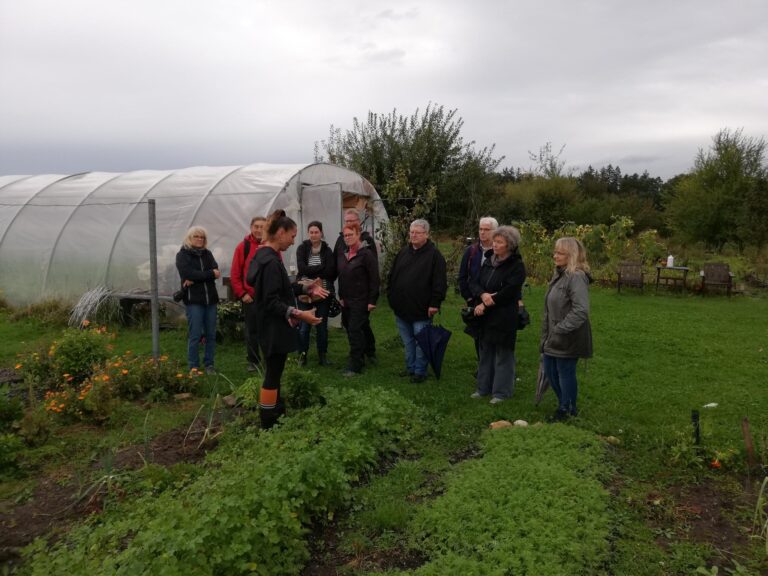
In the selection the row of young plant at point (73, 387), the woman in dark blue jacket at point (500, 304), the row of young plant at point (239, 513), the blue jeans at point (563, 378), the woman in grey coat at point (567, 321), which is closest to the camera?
the row of young plant at point (239, 513)

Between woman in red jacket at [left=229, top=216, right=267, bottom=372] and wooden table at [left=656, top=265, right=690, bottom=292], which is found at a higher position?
woman in red jacket at [left=229, top=216, right=267, bottom=372]

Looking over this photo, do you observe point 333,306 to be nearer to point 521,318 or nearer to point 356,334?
point 356,334

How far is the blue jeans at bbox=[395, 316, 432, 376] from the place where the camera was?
236 inches

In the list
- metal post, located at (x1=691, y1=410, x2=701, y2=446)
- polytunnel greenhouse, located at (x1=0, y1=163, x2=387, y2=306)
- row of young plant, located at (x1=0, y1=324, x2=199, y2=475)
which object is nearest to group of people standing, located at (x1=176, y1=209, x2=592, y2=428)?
row of young plant, located at (x1=0, y1=324, x2=199, y2=475)

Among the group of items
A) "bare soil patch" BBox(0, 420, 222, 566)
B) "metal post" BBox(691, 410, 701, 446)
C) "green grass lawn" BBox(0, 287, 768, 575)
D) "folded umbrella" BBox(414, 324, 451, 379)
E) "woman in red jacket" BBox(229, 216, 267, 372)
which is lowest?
"bare soil patch" BBox(0, 420, 222, 566)

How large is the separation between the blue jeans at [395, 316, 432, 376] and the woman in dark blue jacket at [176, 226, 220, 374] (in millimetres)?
2134

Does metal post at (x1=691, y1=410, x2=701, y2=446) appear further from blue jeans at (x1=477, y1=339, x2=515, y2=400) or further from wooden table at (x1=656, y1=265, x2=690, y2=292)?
wooden table at (x1=656, y1=265, x2=690, y2=292)

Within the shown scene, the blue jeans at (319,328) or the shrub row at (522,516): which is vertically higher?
the blue jeans at (319,328)

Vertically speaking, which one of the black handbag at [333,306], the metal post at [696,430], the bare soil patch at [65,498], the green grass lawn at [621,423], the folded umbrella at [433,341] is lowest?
the bare soil patch at [65,498]

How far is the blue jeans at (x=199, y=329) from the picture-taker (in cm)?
618

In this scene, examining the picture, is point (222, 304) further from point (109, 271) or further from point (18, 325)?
point (18, 325)

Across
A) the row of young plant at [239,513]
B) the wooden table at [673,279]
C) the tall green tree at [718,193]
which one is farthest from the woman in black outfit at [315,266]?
the tall green tree at [718,193]

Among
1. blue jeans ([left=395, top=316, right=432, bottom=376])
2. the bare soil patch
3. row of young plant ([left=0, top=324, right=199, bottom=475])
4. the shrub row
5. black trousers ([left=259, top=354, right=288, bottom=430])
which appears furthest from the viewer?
blue jeans ([left=395, top=316, right=432, bottom=376])

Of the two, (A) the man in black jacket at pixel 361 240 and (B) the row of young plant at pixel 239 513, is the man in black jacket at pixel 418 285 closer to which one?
(A) the man in black jacket at pixel 361 240
